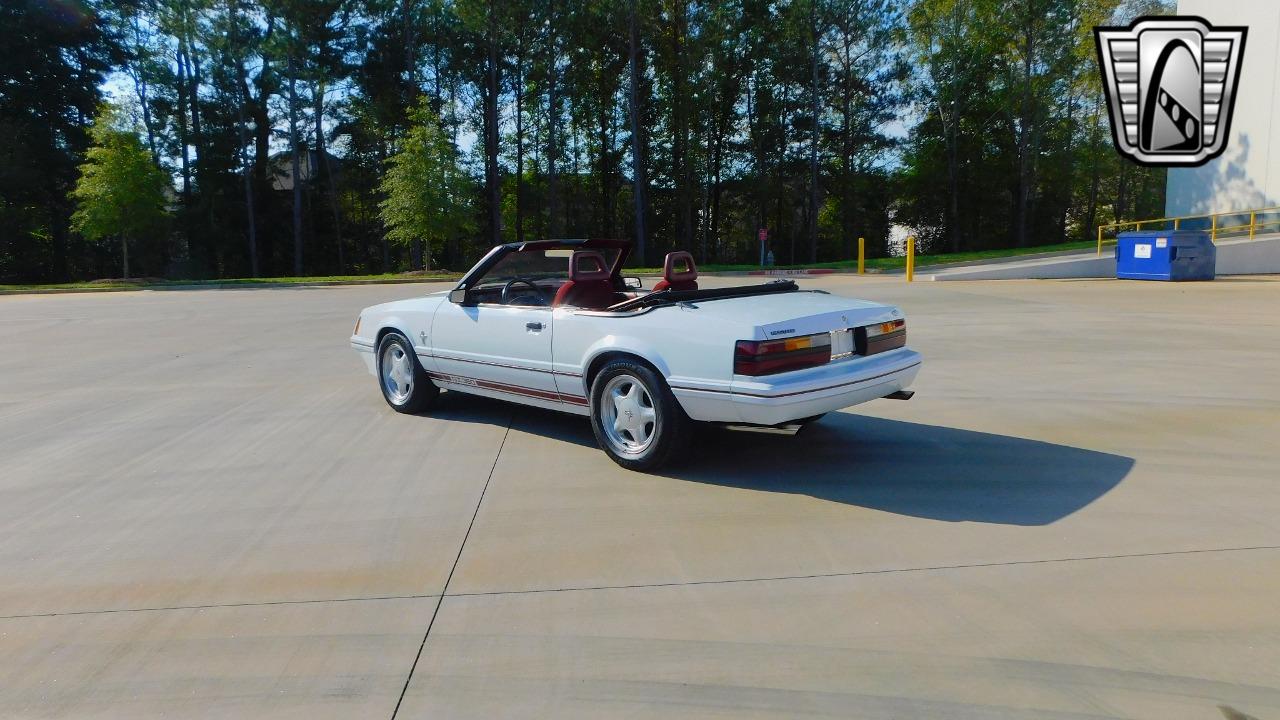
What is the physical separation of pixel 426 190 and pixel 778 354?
32.3 metres

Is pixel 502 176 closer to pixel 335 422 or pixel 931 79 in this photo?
pixel 931 79

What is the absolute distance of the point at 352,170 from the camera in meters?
49.8

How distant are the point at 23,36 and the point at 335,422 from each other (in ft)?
161

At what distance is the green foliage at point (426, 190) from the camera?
35.1 m

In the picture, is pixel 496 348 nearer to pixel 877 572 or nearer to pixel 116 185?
pixel 877 572

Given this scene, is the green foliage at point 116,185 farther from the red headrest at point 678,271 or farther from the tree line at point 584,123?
the red headrest at point 678,271

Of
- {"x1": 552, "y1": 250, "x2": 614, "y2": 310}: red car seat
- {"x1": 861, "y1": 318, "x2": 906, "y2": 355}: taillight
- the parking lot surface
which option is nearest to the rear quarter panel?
{"x1": 552, "y1": 250, "x2": 614, "y2": 310}: red car seat

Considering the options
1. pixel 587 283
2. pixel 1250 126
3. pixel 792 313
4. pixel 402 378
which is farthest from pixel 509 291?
pixel 1250 126

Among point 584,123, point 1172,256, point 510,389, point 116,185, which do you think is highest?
point 584,123

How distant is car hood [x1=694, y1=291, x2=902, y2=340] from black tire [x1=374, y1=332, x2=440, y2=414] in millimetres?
2733

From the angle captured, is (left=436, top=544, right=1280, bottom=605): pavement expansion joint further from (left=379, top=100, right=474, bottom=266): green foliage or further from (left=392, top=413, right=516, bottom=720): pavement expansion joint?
(left=379, top=100, right=474, bottom=266): green foliage

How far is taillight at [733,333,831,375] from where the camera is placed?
15.8 ft

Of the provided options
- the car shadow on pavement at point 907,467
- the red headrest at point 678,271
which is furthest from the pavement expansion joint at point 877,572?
the red headrest at point 678,271

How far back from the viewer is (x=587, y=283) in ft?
20.7
